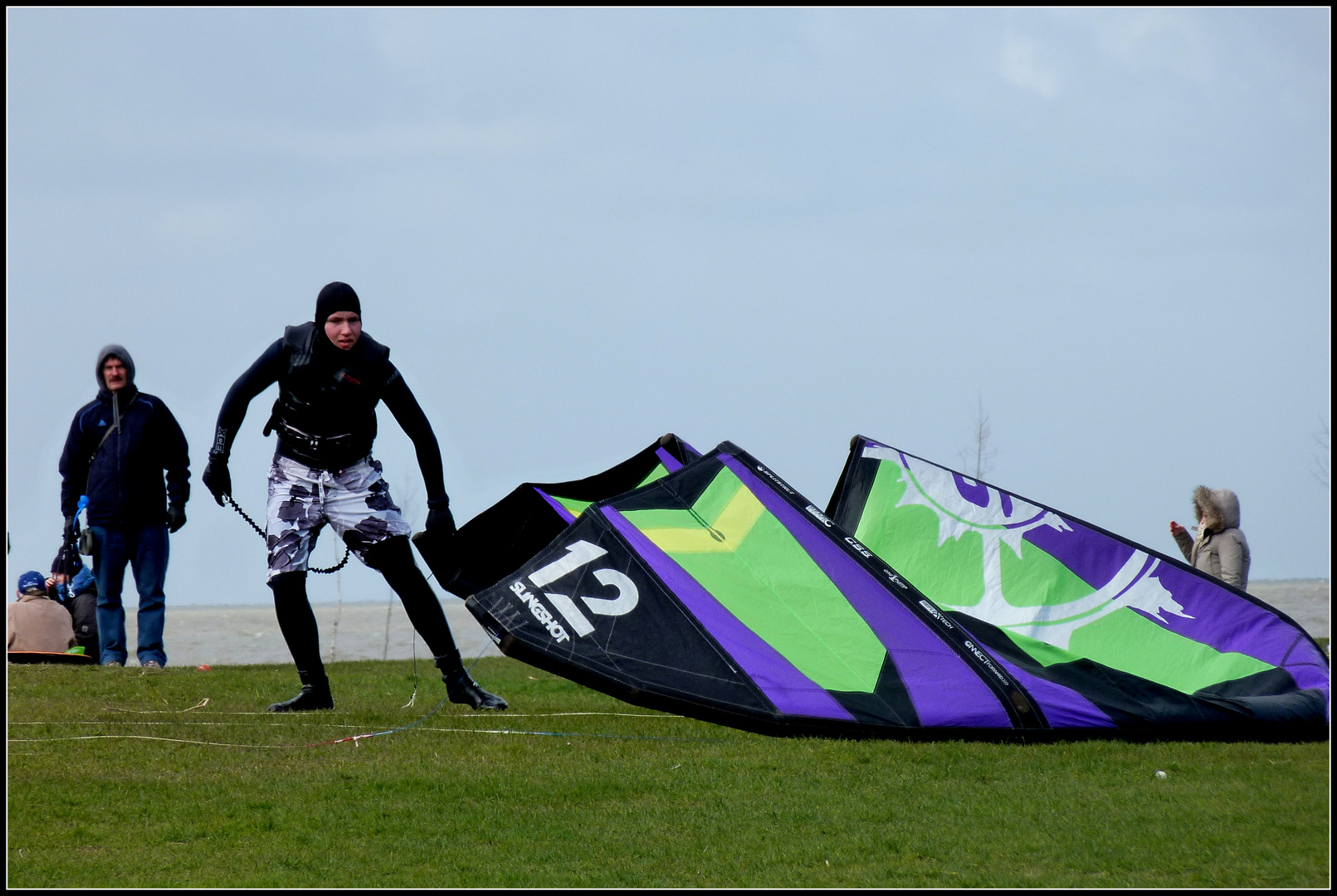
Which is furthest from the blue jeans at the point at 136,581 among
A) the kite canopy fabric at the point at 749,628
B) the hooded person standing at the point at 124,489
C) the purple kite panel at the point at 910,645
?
the purple kite panel at the point at 910,645

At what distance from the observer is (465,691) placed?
5930mm

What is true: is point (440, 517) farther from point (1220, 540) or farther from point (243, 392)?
point (1220, 540)

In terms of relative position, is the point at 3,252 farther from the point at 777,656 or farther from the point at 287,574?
the point at 777,656

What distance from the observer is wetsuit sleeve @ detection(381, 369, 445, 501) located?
19.3 feet

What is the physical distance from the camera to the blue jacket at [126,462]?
313 inches

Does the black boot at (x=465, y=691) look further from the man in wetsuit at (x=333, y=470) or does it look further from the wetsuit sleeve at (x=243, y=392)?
the wetsuit sleeve at (x=243, y=392)

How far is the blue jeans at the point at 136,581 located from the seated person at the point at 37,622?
0.52m

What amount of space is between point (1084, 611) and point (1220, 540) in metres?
2.40

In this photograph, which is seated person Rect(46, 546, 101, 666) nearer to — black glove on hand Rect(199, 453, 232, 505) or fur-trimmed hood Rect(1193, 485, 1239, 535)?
black glove on hand Rect(199, 453, 232, 505)

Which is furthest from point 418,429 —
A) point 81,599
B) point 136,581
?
point 81,599

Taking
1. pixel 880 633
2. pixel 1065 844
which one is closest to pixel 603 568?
pixel 880 633

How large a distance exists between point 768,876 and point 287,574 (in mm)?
3369

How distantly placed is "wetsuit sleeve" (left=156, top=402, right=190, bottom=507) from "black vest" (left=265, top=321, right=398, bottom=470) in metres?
2.39

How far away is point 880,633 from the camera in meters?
5.20
